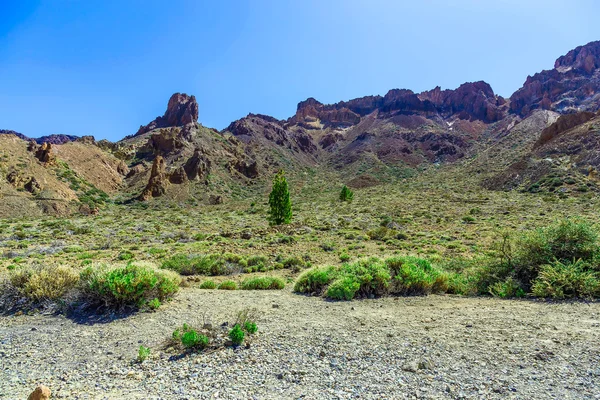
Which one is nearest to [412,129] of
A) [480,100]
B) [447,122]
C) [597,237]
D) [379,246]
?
[447,122]

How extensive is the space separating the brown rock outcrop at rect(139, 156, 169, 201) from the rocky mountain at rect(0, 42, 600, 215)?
19 centimetres

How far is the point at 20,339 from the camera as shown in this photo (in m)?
6.07

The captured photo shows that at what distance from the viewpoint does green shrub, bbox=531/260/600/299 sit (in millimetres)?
7281

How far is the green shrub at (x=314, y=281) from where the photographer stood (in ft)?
30.7

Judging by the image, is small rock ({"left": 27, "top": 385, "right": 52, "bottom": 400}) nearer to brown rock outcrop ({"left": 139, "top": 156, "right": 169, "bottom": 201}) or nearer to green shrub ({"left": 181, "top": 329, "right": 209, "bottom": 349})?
green shrub ({"left": 181, "top": 329, "right": 209, "bottom": 349})

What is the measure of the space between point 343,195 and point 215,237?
30222 millimetres

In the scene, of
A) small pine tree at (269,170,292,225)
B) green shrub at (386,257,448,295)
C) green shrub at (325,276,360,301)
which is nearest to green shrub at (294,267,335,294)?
green shrub at (325,276,360,301)

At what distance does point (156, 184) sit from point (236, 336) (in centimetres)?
5942

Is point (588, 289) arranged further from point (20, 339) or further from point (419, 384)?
point (20, 339)

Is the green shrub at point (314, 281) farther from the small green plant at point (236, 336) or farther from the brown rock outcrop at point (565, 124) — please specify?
the brown rock outcrop at point (565, 124)

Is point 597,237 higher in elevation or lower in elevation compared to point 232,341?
higher

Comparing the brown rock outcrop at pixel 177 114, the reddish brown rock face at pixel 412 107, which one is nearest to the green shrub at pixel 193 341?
the brown rock outcrop at pixel 177 114

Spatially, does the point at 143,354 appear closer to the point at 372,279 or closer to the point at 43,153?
the point at 372,279

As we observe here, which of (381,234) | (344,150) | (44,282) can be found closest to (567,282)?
(44,282)
